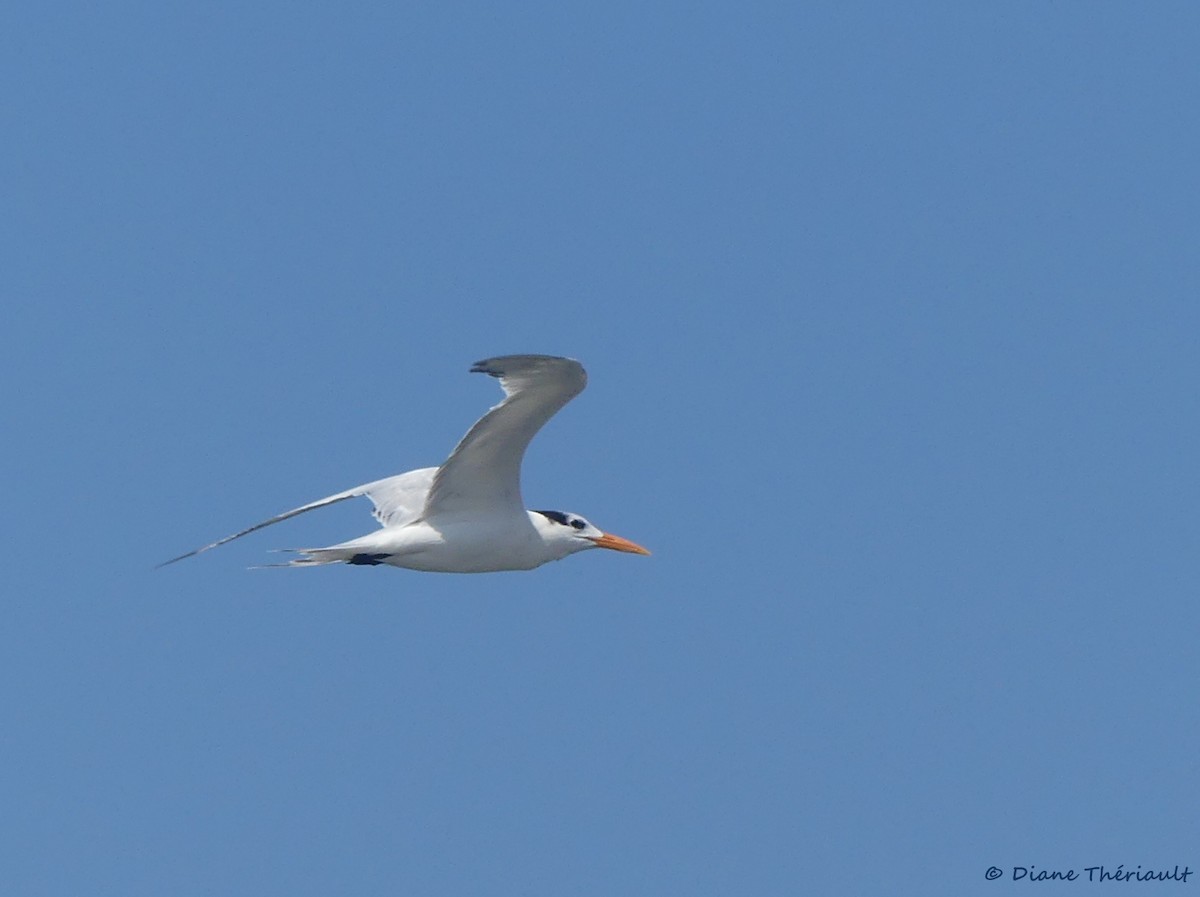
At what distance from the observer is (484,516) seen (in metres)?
15.2

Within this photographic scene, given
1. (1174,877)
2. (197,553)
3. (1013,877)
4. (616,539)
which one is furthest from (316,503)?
(1174,877)

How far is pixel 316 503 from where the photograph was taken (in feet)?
53.5

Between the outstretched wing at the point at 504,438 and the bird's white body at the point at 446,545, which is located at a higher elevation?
the outstretched wing at the point at 504,438

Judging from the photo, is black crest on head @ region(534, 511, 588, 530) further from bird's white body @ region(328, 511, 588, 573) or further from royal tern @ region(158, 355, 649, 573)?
bird's white body @ region(328, 511, 588, 573)

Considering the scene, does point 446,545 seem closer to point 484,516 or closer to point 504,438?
point 484,516

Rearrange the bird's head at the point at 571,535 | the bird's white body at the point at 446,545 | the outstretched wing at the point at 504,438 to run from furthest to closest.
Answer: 1. the bird's head at the point at 571,535
2. the bird's white body at the point at 446,545
3. the outstretched wing at the point at 504,438

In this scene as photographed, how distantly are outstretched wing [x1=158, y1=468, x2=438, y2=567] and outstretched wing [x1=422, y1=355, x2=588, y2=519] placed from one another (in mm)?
631

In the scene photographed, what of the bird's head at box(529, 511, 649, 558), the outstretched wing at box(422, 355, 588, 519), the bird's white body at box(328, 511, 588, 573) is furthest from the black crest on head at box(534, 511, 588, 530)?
the outstretched wing at box(422, 355, 588, 519)

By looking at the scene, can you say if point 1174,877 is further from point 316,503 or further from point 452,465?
point 316,503

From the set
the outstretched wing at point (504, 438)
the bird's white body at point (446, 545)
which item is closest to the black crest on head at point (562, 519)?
the bird's white body at point (446, 545)

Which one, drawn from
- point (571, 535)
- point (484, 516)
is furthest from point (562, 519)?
point (484, 516)

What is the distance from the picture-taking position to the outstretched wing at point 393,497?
15977 mm

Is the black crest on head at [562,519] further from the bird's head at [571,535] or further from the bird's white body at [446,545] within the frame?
the bird's white body at [446,545]

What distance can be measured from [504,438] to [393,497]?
91.5 inches
